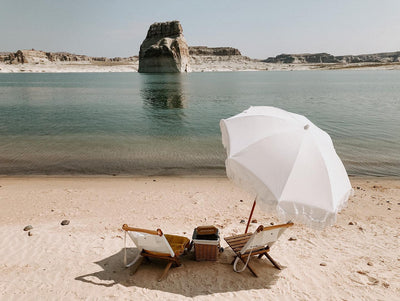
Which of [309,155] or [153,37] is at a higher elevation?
[153,37]

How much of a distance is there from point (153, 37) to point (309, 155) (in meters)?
161

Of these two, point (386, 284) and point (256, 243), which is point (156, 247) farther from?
point (386, 284)

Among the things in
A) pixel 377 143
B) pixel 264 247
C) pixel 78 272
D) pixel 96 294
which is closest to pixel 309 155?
pixel 264 247

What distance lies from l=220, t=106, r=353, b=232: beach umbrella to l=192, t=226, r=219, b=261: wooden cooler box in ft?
5.62

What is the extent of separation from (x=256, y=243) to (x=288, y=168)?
5.98ft

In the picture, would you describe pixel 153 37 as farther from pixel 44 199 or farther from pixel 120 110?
pixel 44 199

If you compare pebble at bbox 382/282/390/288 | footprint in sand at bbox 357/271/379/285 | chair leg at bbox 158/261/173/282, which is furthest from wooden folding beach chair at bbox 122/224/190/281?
pebble at bbox 382/282/390/288

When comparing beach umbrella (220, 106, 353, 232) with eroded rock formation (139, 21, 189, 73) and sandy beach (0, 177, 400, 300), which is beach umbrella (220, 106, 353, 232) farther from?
eroded rock formation (139, 21, 189, 73)

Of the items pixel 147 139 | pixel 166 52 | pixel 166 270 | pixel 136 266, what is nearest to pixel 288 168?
pixel 166 270

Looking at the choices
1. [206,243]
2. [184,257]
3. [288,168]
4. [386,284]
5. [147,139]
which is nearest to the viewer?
[288,168]

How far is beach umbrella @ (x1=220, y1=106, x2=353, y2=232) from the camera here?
14.2 feet

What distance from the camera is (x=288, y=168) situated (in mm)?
4465

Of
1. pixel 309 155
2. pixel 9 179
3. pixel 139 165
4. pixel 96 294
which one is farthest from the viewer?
pixel 139 165

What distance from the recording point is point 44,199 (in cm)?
972
